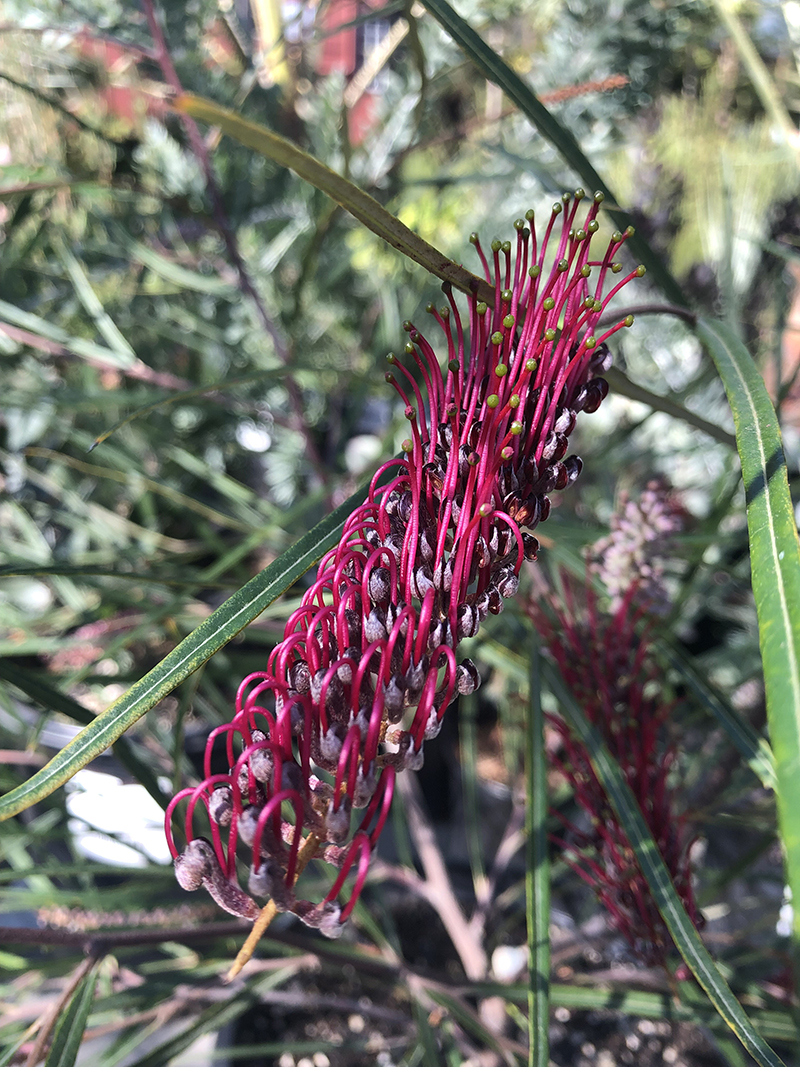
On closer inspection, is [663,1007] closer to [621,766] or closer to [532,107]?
[621,766]

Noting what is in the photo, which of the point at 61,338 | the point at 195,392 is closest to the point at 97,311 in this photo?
the point at 61,338

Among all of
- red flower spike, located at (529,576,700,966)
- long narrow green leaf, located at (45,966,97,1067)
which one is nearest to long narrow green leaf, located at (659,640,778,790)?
red flower spike, located at (529,576,700,966)

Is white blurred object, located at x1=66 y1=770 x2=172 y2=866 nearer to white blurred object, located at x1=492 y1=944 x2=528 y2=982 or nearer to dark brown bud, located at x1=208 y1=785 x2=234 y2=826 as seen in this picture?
white blurred object, located at x1=492 y1=944 x2=528 y2=982

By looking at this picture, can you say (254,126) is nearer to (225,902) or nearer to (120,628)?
(225,902)

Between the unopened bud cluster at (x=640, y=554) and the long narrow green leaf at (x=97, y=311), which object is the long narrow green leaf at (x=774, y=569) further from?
the long narrow green leaf at (x=97, y=311)

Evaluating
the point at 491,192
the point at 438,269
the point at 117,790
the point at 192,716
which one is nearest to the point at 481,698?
the point at 192,716

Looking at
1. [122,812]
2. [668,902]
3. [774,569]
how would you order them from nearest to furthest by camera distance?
1. [774,569]
2. [668,902]
3. [122,812]
